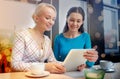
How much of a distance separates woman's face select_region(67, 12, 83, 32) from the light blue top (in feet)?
0.22

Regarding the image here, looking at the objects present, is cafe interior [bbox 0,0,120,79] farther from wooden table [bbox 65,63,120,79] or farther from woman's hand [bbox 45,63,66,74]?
woman's hand [bbox 45,63,66,74]

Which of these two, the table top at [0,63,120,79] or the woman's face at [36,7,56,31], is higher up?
the woman's face at [36,7,56,31]

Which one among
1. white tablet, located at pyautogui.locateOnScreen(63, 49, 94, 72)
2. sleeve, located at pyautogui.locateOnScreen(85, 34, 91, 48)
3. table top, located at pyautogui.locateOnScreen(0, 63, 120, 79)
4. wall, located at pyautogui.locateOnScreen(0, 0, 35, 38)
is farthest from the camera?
sleeve, located at pyautogui.locateOnScreen(85, 34, 91, 48)

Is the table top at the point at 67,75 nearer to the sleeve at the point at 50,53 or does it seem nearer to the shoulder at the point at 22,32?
the sleeve at the point at 50,53

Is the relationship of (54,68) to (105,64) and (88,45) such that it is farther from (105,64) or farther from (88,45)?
(105,64)

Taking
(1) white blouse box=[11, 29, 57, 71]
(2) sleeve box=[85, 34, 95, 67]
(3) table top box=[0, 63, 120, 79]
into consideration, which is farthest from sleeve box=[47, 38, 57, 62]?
(2) sleeve box=[85, 34, 95, 67]

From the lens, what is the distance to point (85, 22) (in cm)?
133

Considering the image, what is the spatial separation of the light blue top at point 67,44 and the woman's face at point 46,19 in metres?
0.10

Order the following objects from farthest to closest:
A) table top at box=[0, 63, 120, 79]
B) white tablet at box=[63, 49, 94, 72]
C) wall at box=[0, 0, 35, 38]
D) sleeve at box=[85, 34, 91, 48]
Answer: sleeve at box=[85, 34, 91, 48], white tablet at box=[63, 49, 94, 72], wall at box=[0, 0, 35, 38], table top at box=[0, 63, 120, 79]

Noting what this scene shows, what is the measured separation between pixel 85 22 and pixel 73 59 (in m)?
0.28

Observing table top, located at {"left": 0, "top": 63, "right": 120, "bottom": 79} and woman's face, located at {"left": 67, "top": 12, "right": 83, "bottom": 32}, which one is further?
woman's face, located at {"left": 67, "top": 12, "right": 83, "bottom": 32}

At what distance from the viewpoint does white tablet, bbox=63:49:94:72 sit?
123 centimetres

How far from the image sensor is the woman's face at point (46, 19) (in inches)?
47.8

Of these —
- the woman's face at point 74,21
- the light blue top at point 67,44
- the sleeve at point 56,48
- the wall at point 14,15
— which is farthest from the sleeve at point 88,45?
the wall at point 14,15
